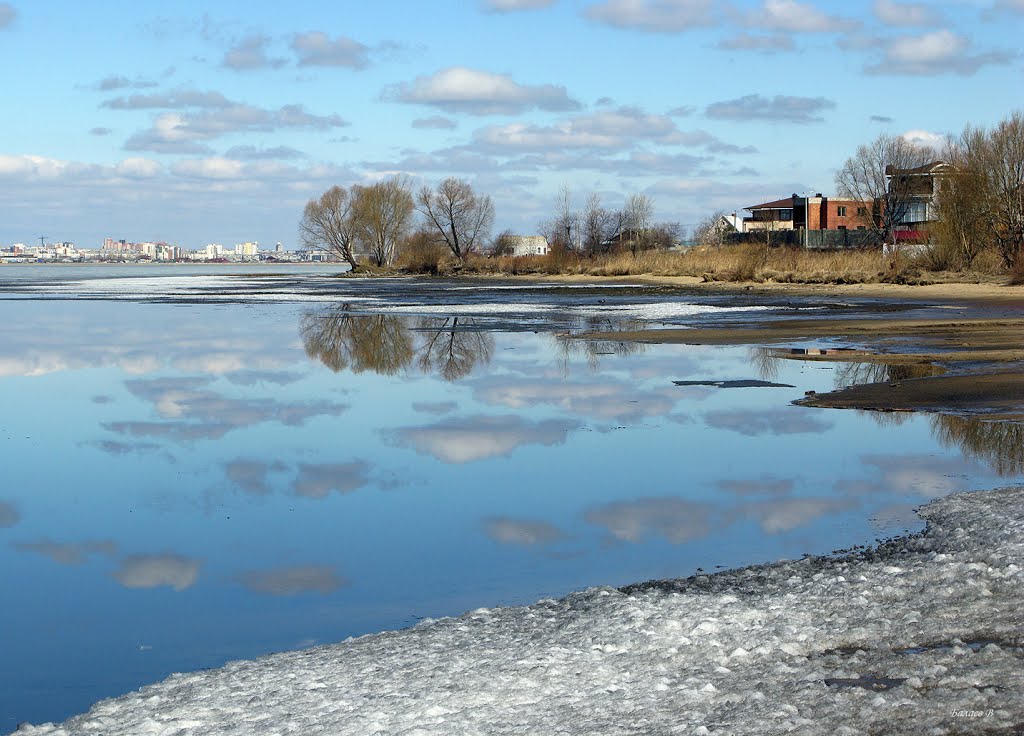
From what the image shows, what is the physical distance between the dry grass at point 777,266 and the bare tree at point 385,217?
26479 mm

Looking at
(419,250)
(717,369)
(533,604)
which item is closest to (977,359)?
(717,369)

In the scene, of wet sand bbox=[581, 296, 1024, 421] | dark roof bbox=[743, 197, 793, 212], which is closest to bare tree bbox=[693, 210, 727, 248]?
dark roof bbox=[743, 197, 793, 212]

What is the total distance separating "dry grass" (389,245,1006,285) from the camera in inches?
2092

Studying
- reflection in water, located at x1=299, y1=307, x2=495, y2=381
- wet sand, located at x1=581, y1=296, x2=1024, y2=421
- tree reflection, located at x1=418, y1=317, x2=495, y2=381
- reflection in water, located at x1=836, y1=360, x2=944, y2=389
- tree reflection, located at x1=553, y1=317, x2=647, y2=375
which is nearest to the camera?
wet sand, located at x1=581, y1=296, x2=1024, y2=421

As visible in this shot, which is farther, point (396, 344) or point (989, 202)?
point (989, 202)

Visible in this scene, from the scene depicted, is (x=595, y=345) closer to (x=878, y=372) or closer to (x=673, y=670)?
(x=878, y=372)

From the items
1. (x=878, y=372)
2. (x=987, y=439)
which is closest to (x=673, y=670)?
(x=987, y=439)

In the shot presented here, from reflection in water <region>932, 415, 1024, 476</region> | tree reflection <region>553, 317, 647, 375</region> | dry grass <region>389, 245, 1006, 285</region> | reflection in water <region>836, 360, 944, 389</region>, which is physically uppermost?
dry grass <region>389, 245, 1006, 285</region>

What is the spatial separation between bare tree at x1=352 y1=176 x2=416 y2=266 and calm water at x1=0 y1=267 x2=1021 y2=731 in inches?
3666

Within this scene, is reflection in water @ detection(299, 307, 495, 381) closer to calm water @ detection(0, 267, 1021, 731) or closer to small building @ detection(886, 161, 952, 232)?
calm water @ detection(0, 267, 1021, 731)

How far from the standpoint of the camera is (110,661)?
228 inches

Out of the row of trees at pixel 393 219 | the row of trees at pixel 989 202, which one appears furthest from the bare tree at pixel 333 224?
the row of trees at pixel 989 202

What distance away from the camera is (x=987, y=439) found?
11648 millimetres

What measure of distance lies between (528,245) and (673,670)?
13579 cm
